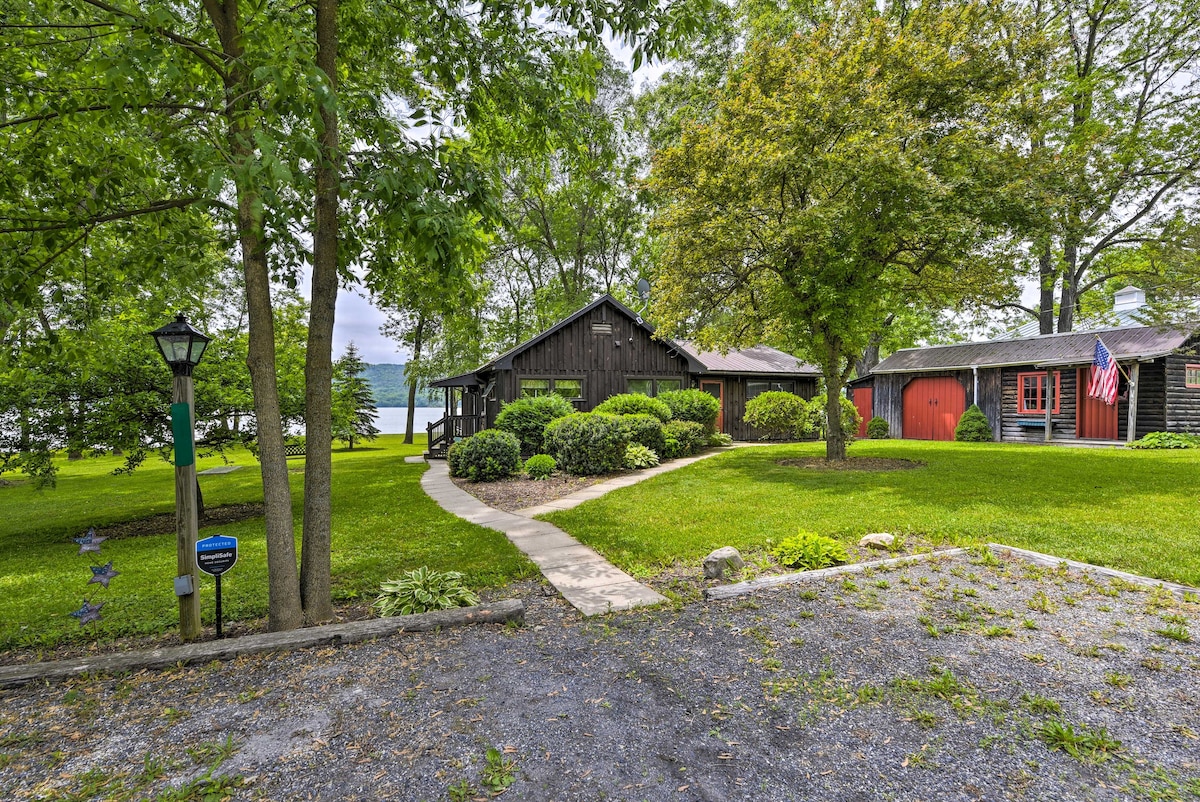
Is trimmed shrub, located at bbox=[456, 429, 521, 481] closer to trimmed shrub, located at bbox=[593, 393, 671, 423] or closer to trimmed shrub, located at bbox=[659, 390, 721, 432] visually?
trimmed shrub, located at bbox=[593, 393, 671, 423]

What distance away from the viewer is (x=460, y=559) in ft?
18.1

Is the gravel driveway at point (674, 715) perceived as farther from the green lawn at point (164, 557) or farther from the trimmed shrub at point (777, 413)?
the trimmed shrub at point (777, 413)

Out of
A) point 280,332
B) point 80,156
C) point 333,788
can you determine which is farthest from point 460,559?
point 80,156

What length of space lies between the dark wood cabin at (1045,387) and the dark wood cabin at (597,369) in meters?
6.28

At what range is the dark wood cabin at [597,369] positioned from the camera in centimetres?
1578

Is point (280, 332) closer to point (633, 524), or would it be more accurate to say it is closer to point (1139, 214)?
point (633, 524)

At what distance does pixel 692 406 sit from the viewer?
1605 cm

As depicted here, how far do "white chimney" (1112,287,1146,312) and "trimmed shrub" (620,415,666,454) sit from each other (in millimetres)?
17339

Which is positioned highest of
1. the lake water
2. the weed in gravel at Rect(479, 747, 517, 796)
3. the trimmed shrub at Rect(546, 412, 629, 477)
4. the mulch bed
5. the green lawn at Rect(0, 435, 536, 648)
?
the trimmed shrub at Rect(546, 412, 629, 477)

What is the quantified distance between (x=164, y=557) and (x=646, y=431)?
9.47m

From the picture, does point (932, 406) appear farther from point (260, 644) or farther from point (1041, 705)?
point (260, 644)

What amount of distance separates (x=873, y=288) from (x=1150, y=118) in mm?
16533

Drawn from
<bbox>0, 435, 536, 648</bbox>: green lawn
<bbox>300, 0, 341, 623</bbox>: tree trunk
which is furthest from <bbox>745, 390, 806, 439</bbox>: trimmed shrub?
<bbox>300, 0, 341, 623</bbox>: tree trunk

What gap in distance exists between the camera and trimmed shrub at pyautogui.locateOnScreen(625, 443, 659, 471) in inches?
476
